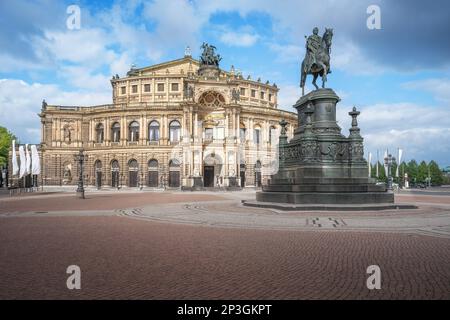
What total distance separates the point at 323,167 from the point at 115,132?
2289 inches

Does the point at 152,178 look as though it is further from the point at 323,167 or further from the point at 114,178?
the point at 323,167

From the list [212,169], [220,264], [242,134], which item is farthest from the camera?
[242,134]

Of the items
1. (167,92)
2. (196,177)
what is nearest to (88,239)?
(196,177)

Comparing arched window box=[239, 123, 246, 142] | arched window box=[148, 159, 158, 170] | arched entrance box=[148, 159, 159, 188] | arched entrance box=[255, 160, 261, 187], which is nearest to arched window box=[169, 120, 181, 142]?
arched window box=[148, 159, 158, 170]

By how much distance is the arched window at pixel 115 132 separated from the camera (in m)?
71.4

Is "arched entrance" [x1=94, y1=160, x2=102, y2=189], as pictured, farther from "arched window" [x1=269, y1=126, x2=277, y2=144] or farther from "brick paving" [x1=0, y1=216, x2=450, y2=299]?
"brick paving" [x1=0, y1=216, x2=450, y2=299]

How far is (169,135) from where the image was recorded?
6931 cm

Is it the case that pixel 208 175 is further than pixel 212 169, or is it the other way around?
pixel 208 175

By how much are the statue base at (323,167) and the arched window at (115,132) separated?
178ft

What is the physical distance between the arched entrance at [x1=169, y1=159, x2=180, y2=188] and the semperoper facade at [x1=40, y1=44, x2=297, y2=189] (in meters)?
0.18

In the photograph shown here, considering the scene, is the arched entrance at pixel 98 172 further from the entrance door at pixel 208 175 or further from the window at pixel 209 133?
the window at pixel 209 133

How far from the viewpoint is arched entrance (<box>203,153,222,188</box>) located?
6575cm

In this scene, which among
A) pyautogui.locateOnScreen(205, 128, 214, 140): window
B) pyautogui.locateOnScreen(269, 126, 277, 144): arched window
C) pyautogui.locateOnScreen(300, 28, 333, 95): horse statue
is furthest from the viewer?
pyautogui.locateOnScreen(269, 126, 277, 144): arched window

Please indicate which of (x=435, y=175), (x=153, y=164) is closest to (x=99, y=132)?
(x=153, y=164)
